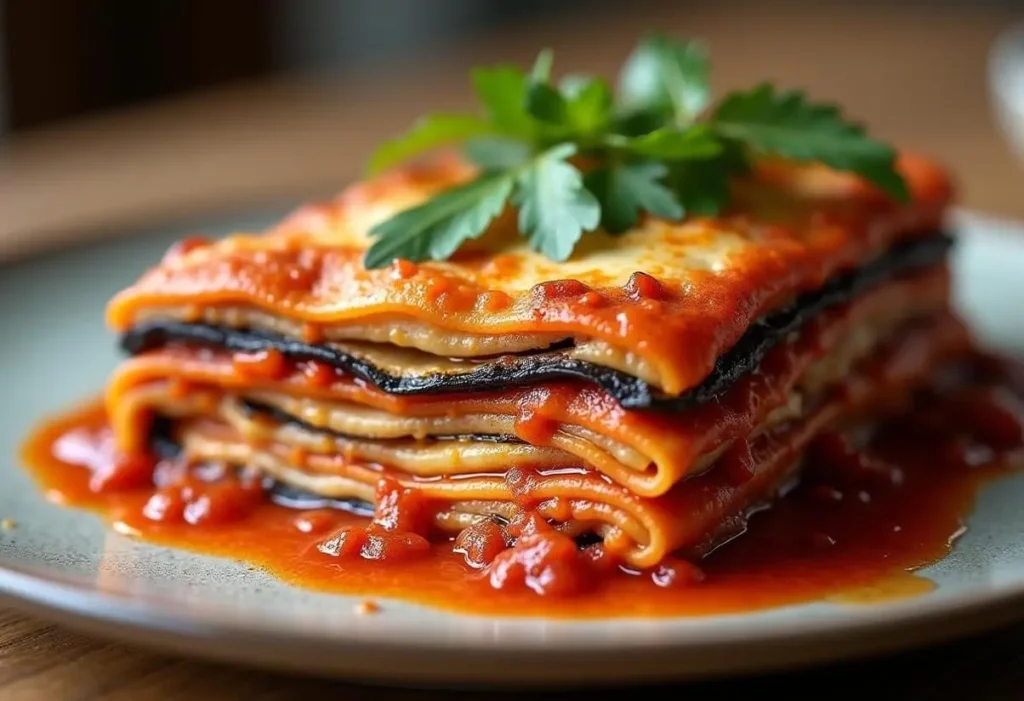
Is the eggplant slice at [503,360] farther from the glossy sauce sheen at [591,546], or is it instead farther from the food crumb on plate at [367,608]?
the food crumb on plate at [367,608]

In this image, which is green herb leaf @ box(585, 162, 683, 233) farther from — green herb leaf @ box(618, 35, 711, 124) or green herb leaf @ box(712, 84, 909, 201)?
green herb leaf @ box(618, 35, 711, 124)

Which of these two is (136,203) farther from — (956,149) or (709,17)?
(709,17)

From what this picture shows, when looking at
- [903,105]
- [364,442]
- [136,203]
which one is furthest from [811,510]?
[903,105]

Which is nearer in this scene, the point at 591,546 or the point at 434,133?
the point at 591,546

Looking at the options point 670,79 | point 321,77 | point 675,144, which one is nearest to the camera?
point 675,144

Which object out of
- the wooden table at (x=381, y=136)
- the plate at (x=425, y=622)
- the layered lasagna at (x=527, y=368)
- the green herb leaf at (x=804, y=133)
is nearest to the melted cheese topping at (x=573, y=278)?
the layered lasagna at (x=527, y=368)

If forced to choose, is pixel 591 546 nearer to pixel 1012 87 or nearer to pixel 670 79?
pixel 670 79

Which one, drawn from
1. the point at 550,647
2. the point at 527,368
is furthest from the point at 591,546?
the point at 550,647
